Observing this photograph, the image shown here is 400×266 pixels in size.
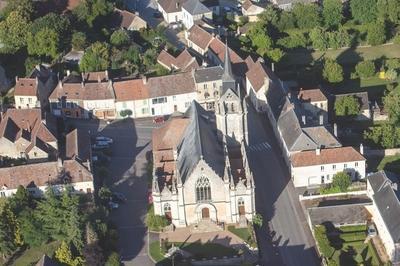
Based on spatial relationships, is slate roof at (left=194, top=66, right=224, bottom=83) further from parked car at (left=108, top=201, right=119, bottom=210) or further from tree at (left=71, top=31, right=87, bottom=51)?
parked car at (left=108, top=201, right=119, bottom=210)

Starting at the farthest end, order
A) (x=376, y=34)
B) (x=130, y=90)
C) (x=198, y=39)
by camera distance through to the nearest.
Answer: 1. (x=376, y=34)
2. (x=198, y=39)
3. (x=130, y=90)

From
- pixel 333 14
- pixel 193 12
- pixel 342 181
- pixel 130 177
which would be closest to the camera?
pixel 342 181

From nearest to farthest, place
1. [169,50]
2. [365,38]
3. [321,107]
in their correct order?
1. [321,107]
2. [169,50]
3. [365,38]

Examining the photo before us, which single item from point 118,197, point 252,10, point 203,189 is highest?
point 252,10

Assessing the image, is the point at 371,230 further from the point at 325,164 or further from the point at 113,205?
the point at 113,205

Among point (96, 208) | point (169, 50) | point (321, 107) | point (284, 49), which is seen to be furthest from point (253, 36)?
point (96, 208)

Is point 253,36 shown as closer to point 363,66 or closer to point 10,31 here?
point 363,66

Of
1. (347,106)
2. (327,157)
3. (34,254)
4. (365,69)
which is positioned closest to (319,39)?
(365,69)
